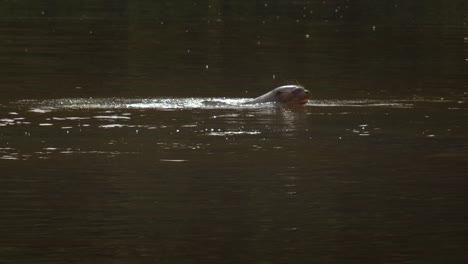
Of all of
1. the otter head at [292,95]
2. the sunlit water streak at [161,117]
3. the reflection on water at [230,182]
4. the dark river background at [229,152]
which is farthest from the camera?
the otter head at [292,95]

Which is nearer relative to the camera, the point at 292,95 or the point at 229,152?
the point at 229,152

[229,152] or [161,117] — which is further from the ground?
[161,117]

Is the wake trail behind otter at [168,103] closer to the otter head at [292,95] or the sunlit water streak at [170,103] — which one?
the sunlit water streak at [170,103]

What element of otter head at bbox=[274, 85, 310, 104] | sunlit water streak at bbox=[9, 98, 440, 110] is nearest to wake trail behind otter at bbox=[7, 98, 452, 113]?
sunlit water streak at bbox=[9, 98, 440, 110]

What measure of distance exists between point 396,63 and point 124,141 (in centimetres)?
1351

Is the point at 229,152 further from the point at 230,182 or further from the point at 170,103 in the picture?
the point at 170,103

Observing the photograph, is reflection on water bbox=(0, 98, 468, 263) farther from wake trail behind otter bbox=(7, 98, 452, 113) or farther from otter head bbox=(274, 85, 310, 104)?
otter head bbox=(274, 85, 310, 104)

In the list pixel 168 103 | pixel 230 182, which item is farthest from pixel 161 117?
pixel 230 182

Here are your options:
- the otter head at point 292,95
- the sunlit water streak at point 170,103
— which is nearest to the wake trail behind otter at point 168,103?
the sunlit water streak at point 170,103

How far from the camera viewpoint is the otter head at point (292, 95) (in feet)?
77.9

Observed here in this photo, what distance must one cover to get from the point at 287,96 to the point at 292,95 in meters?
0.20

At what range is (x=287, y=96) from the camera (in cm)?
2402

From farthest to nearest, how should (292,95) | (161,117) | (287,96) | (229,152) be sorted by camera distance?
(287,96) < (292,95) < (161,117) < (229,152)

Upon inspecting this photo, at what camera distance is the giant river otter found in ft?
77.9
